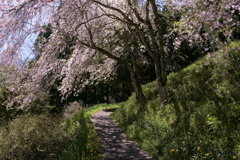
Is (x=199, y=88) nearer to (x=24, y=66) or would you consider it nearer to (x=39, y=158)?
(x=39, y=158)

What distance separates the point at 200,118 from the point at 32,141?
14.0ft

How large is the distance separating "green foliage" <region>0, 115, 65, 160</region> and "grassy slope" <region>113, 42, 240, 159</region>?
2443 mm

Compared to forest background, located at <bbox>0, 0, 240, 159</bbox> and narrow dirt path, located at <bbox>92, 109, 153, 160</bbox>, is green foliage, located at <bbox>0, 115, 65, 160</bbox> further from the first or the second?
narrow dirt path, located at <bbox>92, 109, 153, 160</bbox>

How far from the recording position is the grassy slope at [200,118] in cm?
414

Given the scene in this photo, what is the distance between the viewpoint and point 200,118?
511 centimetres

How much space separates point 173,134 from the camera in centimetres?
529

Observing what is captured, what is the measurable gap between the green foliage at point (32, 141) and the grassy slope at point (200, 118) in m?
2.44

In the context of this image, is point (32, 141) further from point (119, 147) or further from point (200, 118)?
point (200, 118)

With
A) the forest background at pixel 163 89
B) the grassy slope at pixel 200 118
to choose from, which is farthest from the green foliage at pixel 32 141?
the grassy slope at pixel 200 118

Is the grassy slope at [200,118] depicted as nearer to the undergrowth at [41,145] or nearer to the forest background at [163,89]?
the forest background at [163,89]

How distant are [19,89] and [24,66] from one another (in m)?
0.79

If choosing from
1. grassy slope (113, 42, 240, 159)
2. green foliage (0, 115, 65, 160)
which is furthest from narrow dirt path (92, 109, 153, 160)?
green foliage (0, 115, 65, 160)

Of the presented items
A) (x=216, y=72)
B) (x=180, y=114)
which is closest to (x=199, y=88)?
(x=216, y=72)

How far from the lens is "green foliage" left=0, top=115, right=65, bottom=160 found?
4.84 m
